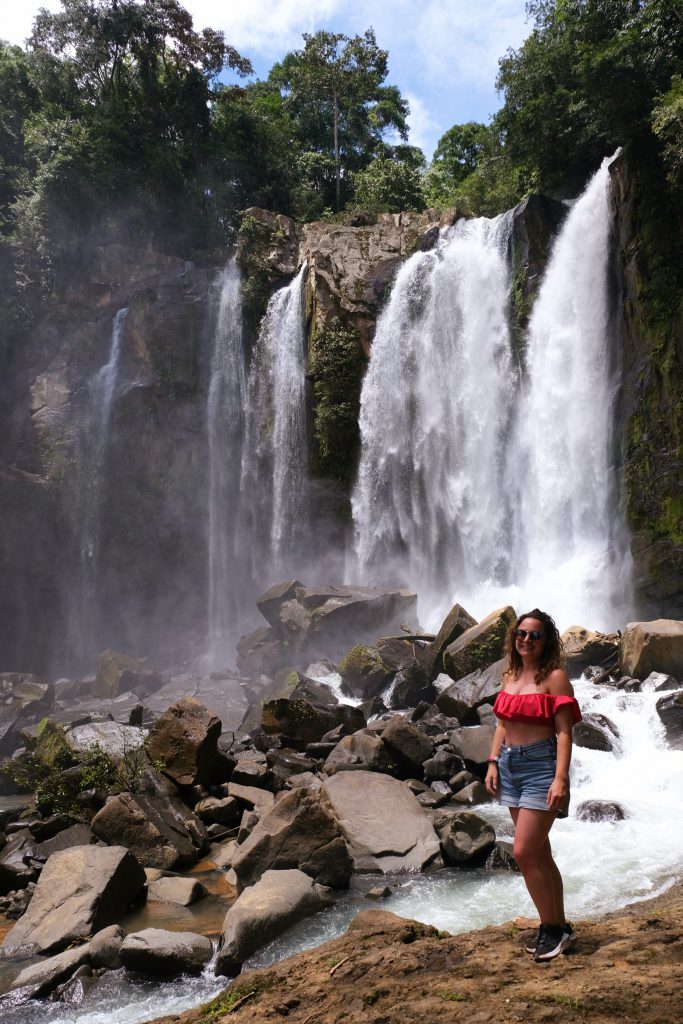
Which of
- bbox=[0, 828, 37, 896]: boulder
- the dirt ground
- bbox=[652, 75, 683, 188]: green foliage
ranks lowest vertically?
bbox=[0, 828, 37, 896]: boulder

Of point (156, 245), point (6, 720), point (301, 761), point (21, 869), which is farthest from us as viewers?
point (156, 245)

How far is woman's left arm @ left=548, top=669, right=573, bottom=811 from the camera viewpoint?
350cm

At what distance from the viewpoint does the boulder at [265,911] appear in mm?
5750

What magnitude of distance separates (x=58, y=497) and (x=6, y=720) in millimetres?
10031

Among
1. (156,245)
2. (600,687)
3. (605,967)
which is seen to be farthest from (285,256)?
(605,967)

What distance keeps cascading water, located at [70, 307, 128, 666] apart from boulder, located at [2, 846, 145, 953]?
19682 millimetres

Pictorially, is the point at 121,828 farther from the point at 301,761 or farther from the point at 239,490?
the point at 239,490

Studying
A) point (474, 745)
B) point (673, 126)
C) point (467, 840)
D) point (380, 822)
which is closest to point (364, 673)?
point (474, 745)

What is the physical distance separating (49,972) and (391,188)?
30435 millimetres

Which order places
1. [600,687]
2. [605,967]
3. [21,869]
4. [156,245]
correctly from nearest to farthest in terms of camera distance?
[605,967]
[21,869]
[600,687]
[156,245]

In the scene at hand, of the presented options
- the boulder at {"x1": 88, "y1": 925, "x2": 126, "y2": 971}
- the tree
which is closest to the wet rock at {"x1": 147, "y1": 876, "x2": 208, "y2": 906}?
the boulder at {"x1": 88, "y1": 925, "x2": 126, "y2": 971}

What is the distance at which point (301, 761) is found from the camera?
424 inches

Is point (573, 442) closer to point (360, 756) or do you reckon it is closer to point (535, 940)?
point (360, 756)

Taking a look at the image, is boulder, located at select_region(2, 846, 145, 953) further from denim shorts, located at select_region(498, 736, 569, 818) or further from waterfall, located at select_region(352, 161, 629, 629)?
waterfall, located at select_region(352, 161, 629, 629)
